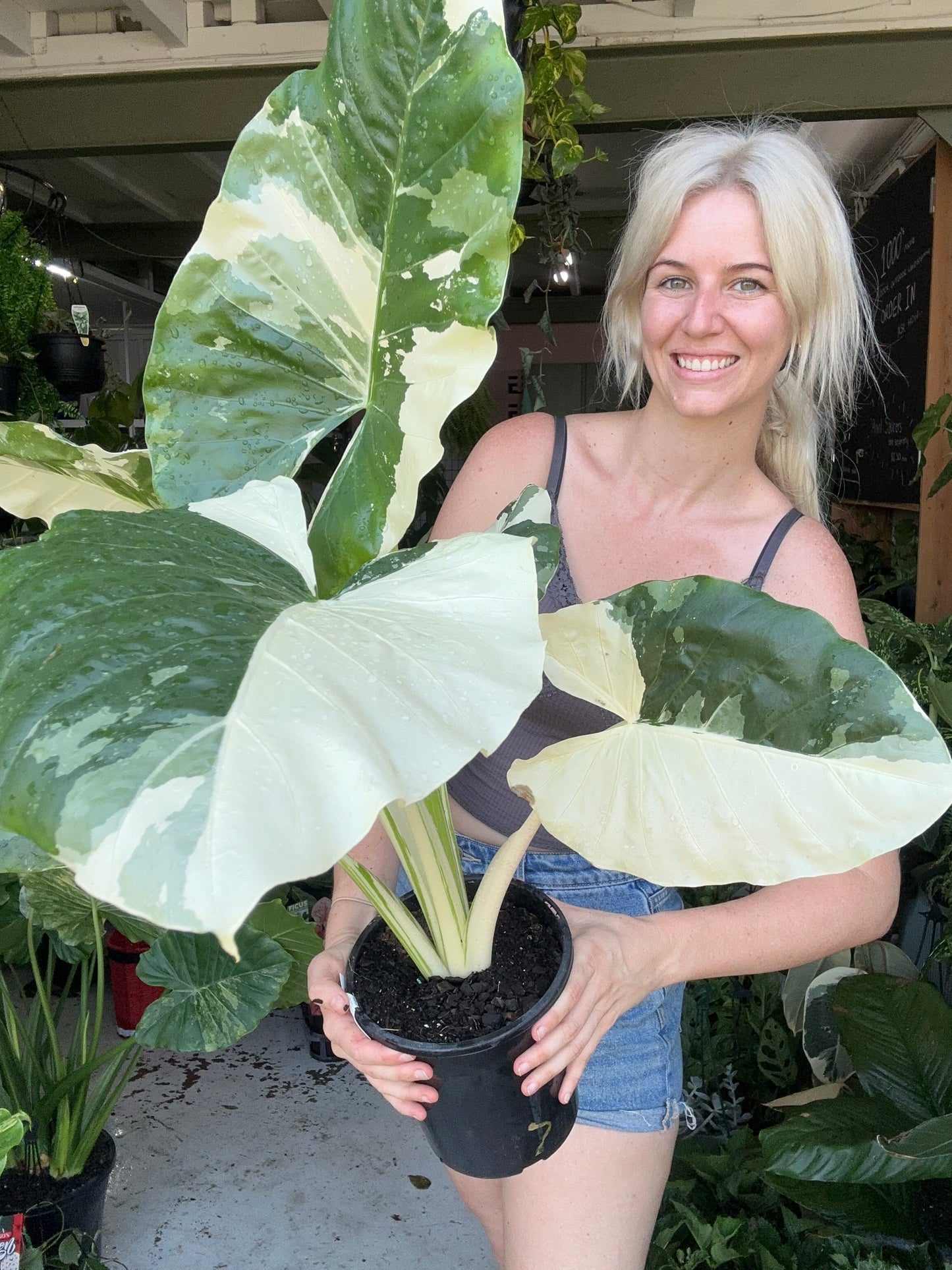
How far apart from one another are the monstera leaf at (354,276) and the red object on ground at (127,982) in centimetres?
187

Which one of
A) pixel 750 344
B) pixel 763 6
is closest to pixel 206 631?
pixel 750 344

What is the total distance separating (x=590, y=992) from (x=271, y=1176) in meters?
1.52

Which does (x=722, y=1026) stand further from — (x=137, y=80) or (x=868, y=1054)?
(x=137, y=80)

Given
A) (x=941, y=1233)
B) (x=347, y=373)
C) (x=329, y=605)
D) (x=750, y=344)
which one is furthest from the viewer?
(x=941, y=1233)

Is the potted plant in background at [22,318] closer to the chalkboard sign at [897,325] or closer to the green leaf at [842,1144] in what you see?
the green leaf at [842,1144]

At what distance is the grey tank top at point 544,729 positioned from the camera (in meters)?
0.95

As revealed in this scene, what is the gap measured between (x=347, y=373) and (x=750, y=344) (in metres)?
0.45

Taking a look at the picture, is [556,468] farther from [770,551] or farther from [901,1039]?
[901,1039]

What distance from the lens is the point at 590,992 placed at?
0.68m

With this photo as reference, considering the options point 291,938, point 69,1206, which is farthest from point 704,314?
point 69,1206

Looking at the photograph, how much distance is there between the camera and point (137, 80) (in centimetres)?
286

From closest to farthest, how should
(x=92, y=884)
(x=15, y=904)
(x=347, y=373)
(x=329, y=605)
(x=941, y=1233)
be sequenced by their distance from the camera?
(x=92, y=884) < (x=329, y=605) < (x=347, y=373) < (x=941, y=1233) < (x=15, y=904)

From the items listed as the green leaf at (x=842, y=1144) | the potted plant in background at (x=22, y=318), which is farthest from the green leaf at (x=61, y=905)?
the potted plant in background at (x=22, y=318)

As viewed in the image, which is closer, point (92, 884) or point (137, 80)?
point (92, 884)
